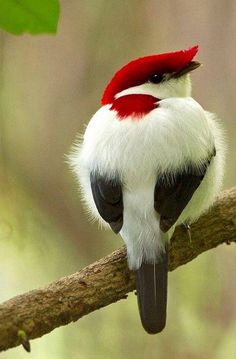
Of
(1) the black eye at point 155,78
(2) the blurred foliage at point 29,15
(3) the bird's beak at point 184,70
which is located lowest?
(1) the black eye at point 155,78

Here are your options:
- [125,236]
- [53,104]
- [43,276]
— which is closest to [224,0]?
[53,104]

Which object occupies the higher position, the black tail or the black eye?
the black eye

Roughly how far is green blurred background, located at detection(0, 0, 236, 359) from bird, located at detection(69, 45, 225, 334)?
118 centimetres

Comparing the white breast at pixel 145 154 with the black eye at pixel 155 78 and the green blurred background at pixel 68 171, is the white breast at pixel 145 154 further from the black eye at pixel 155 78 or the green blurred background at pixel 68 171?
the green blurred background at pixel 68 171

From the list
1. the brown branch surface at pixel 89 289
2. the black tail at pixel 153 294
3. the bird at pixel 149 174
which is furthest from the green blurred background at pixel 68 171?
the black tail at pixel 153 294

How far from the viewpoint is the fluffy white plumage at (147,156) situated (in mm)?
2504

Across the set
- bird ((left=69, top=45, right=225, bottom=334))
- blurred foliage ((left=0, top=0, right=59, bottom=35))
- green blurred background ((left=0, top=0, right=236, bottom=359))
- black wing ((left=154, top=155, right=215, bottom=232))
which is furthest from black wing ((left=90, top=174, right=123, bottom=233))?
green blurred background ((left=0, top=0, right=236, bottom=359))

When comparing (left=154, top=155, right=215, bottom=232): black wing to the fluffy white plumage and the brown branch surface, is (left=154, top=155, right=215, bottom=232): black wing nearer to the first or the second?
the fluffy white plumage

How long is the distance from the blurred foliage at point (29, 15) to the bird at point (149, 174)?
1.15 metres

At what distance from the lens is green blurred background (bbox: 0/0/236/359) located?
12.5 ft

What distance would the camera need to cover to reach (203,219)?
2865 mm

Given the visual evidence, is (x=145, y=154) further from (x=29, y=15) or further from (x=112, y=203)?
(x=29, y=15)

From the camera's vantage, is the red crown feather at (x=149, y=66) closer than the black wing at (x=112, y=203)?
No

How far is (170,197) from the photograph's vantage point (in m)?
2.46
